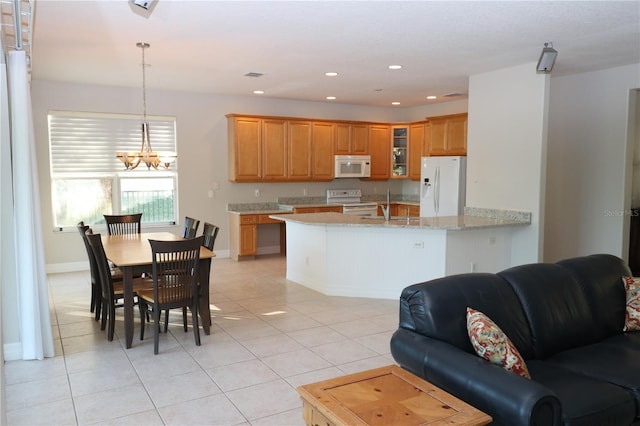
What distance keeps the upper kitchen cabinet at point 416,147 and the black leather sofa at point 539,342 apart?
18.7 ft

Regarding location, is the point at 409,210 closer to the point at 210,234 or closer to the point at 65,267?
the point at 210,234

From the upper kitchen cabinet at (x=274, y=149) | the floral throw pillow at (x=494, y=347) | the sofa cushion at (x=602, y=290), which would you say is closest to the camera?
the floral throw pillow at (x=494, y=347)

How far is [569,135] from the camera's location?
660cm

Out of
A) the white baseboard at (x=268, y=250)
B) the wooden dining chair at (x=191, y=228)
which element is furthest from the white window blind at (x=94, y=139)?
the wooden dining chair at (x=191, y=228)

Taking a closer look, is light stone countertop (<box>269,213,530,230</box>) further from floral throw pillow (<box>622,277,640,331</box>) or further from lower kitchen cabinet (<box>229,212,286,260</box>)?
floral throw pillow (<box>622,277,640,331</box>)

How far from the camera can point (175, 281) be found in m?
4.27

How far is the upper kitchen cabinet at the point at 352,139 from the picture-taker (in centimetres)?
920

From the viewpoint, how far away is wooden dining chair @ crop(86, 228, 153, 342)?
4.33 m

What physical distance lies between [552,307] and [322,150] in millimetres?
6288

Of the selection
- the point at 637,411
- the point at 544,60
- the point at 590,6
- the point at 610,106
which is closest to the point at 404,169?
the point at 610,106

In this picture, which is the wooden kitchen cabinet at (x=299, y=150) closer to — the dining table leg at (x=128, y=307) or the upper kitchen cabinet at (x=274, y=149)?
the upper kitchen cabinet at (x=274, y=149)

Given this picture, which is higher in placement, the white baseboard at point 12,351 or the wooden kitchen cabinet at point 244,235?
the wooden kitchen cabinet at point 244,235

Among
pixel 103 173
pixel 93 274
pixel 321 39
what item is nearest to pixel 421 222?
pixel 321 39

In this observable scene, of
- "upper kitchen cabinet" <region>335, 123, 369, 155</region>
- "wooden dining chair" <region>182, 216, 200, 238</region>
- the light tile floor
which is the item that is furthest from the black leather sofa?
"upper kitchen cabinet" <region>335, 123, 369, 155</region>
